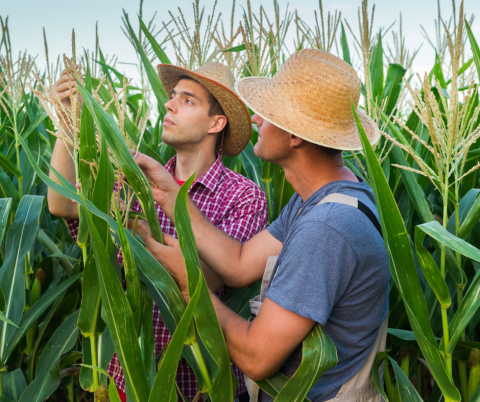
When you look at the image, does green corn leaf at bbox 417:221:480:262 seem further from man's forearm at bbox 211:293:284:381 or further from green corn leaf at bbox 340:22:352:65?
green corn leaf at bbox 340:22:352:65

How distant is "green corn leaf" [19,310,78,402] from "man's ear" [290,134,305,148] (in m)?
0.89

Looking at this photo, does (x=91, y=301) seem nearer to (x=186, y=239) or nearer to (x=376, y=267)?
(x=186, y=239)

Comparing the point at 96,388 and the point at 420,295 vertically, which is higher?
the point at 420,295

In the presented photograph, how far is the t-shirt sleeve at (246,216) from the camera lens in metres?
1.78

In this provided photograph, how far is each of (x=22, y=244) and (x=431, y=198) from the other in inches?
67.9

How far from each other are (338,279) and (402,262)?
195 millimetres

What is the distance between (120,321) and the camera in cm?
95

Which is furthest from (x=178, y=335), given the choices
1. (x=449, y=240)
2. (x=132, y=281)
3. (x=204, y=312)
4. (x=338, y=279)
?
(x=449, y=240)

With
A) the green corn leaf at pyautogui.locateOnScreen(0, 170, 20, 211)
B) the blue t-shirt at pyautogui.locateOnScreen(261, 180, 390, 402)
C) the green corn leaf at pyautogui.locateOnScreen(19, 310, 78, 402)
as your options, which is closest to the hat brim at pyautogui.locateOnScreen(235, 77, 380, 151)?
the blue t-shirt at pyautogui.locateOnScreen(261, 180, 390, 402)

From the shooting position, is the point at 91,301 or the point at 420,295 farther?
the point at 91,301

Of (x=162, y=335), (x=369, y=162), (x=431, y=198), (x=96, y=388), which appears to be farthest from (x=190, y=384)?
(x=431, y=198)

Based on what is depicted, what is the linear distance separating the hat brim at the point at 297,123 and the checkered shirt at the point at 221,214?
475 millimetres

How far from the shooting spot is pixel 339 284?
114 centimetres

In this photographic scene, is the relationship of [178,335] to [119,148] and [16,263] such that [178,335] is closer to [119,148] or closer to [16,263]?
[119,148]
